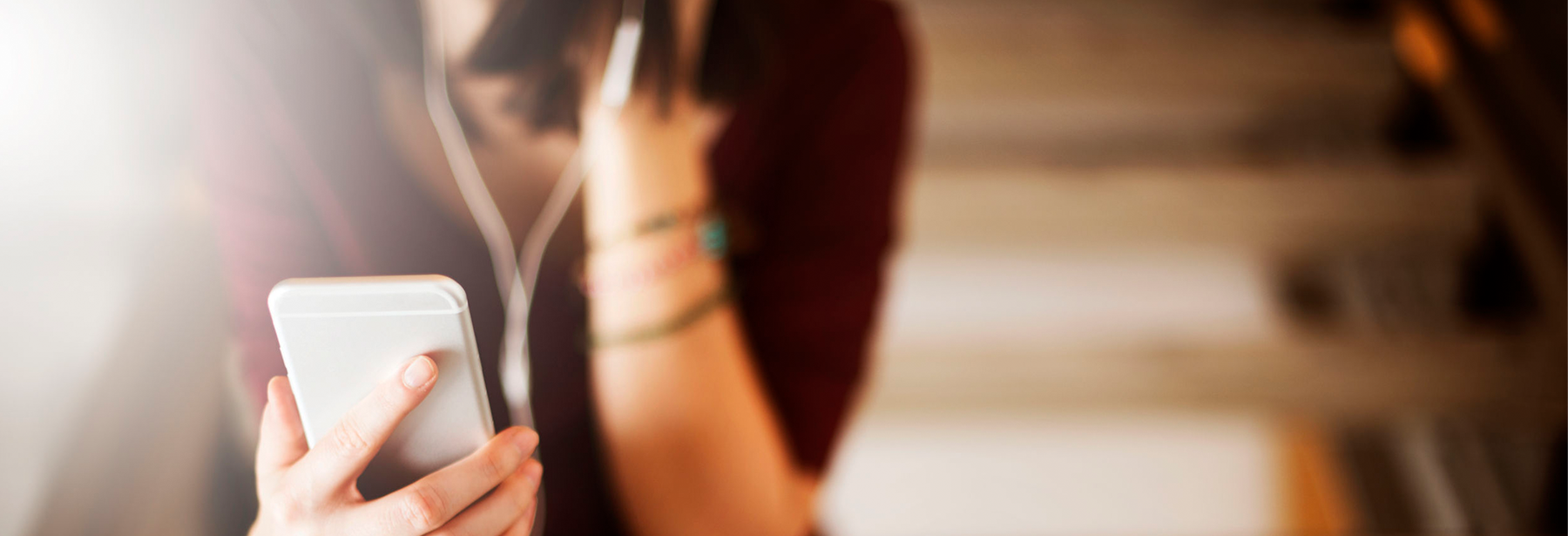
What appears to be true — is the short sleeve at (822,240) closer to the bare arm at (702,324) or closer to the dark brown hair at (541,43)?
the bare arm at (702,324)

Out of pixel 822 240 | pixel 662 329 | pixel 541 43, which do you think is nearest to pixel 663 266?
pixel 662 329

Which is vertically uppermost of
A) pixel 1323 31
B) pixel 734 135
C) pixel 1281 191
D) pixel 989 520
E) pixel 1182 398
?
pixel 734 135

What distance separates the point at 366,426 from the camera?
4.8 inches

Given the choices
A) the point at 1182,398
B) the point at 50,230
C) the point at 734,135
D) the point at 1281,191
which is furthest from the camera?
the point at 1281,191

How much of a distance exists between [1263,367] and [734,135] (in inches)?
31.7

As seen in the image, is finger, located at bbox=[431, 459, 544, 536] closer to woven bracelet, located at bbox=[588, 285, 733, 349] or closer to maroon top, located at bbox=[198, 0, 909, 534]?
maroon top, located at bbox=[198, 0, 909, 534]

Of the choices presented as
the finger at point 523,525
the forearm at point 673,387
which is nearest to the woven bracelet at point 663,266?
the forearm at point 673,387

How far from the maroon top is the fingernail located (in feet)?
0.05

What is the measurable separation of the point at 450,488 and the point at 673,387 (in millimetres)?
220

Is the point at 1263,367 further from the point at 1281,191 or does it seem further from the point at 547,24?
the point at 547,24

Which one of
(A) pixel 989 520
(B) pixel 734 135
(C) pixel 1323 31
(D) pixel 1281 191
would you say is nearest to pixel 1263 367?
(D) pixel 1281 191

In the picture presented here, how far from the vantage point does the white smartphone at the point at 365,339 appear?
0.38 feet

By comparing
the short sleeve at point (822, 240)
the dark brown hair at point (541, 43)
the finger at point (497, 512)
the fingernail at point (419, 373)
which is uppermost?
the dark brown hair at point (541, 43)

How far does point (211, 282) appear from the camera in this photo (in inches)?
6.1
